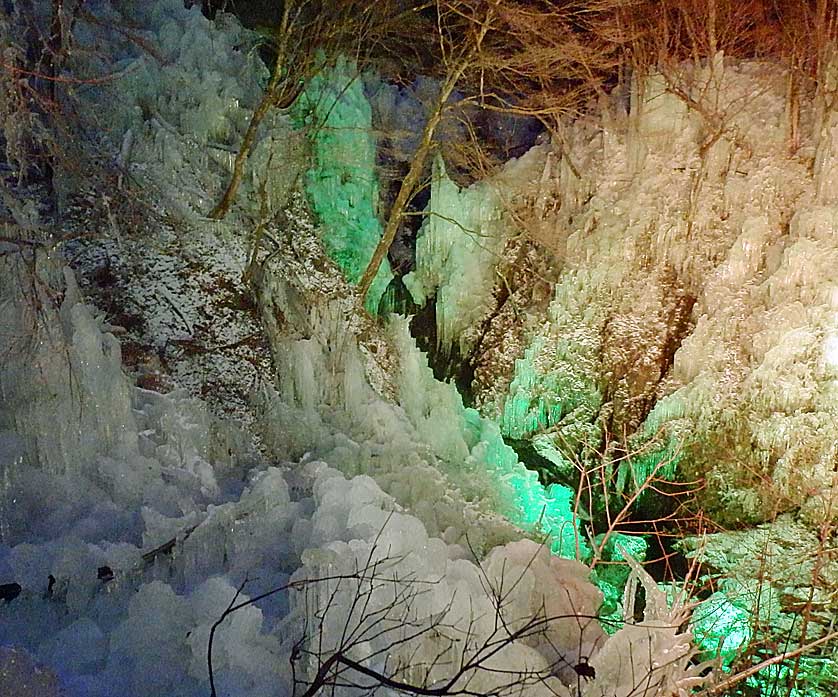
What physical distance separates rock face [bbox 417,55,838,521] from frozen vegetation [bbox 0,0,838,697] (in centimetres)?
4

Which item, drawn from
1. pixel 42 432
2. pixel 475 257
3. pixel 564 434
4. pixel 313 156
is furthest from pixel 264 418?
pixel 475 257

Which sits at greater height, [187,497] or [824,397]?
[187,497]

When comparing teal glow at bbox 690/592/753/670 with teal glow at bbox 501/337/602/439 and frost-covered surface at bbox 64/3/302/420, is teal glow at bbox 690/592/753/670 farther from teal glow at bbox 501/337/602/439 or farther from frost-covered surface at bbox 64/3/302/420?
frost-covered surface at bbox 64/3/302/420

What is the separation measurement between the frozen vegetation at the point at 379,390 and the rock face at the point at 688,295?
44mm

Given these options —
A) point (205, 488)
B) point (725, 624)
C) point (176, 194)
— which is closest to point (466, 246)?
point (176, 194)

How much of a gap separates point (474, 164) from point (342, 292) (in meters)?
4.60

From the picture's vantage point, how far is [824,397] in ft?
30.3

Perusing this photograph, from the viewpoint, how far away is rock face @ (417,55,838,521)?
31.0 ft

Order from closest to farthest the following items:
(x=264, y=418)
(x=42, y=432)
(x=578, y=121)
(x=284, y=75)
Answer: (x=42, y=432) → (x=264, y=418) → (x=284, y=75) → (x=578, y=121)

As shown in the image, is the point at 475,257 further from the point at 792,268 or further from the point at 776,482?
the point at 776,482

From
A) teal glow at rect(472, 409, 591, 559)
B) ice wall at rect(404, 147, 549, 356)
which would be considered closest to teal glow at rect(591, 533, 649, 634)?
teal glow at rect(472, 409, 591, 559)

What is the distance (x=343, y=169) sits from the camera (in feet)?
37.0

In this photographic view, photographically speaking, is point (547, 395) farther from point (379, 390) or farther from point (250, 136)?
point (250, 136)

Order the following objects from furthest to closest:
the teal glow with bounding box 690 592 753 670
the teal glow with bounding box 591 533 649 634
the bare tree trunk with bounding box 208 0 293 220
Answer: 1. the bare tree trunk with bounding box 208 0 293 220
2. the teal glow with bounding box 591 533 649 634
3. the teal glow with bounding box 690 592 753 670
